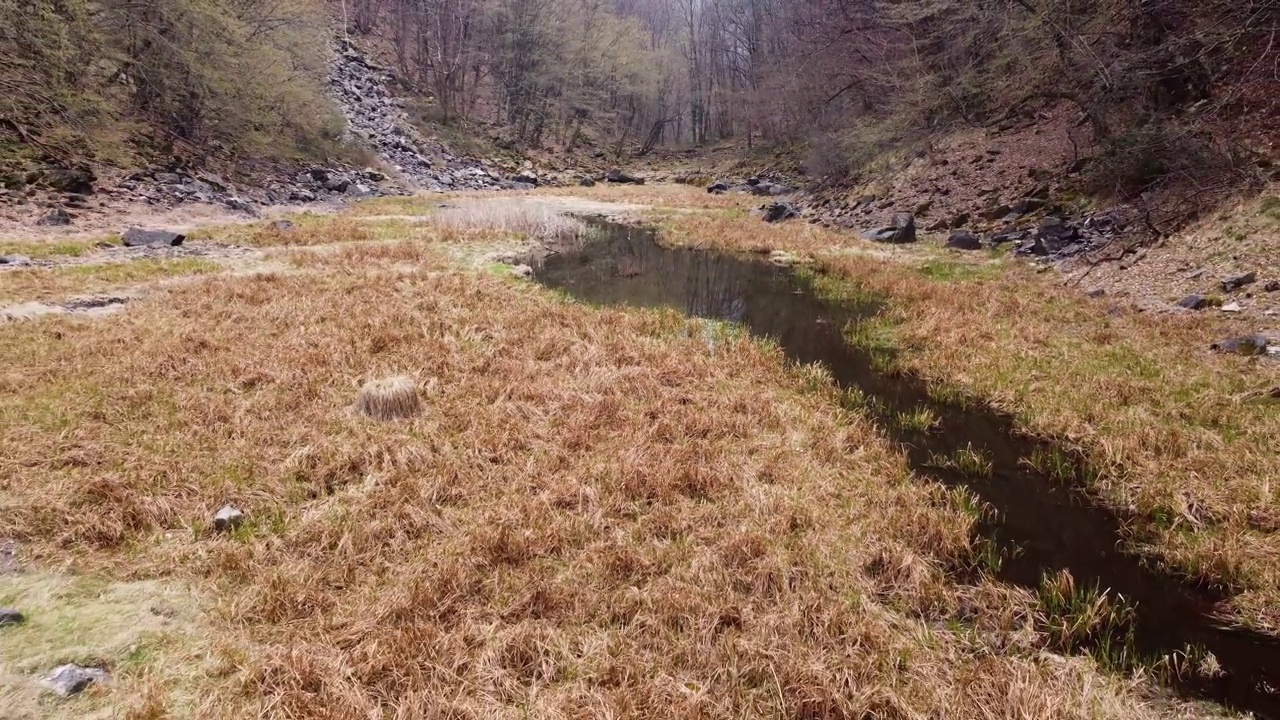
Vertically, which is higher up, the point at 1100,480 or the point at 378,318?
the point at 378,318

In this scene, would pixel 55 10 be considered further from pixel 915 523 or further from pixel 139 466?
pixel 915 523

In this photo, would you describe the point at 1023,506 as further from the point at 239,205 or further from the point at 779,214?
the point at 239,205

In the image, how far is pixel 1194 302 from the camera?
404 inches

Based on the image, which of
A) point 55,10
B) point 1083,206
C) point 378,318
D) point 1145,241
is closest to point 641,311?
point 378,318

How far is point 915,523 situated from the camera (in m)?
5.24

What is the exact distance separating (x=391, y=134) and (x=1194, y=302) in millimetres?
50070

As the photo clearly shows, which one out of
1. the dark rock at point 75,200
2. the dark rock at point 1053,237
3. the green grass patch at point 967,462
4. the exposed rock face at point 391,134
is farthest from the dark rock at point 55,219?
the exposed rock face at point 391,134

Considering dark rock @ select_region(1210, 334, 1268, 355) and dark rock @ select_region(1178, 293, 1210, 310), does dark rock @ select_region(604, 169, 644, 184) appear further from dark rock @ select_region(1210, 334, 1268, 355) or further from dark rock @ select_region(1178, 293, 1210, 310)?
dark rock @ select_region(1210, 334, 1268, 355)

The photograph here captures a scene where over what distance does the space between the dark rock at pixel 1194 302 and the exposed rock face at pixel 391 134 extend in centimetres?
4201

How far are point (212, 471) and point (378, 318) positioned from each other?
5060 millimetres

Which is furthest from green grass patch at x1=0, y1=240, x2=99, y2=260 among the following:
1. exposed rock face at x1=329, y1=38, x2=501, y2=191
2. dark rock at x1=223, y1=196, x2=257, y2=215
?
exposed rock face at x1=329, y1=38, x2=501, y2=191

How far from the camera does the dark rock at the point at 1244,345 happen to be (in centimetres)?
815

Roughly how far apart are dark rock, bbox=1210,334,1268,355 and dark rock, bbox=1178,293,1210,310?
192 cm

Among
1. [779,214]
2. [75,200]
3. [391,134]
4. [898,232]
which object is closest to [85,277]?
[75,200]
